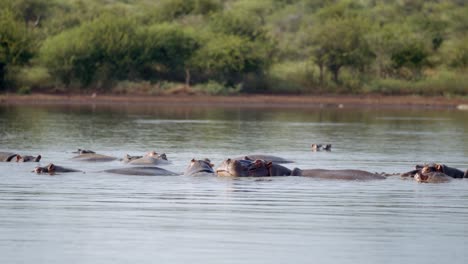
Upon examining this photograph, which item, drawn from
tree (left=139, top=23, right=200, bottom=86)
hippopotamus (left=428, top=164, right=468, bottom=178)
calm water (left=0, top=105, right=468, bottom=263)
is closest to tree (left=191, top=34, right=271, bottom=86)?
tree (left=139, top=23, right=200, bottom=86)

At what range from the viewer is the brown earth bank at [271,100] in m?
55.1

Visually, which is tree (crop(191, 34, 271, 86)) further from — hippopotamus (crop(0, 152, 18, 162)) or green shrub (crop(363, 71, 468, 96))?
hippopotamus (crop(0, 152, 18, 162))

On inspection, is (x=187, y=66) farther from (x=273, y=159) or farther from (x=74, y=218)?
(x=74, y=218)

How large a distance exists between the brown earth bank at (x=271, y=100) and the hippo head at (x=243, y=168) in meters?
34.5

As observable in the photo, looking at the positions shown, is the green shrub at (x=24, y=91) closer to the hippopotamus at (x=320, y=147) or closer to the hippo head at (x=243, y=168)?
the hippopotamus at (x=320, y=147)

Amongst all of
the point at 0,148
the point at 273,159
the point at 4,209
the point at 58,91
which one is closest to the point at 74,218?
the point at 4,209

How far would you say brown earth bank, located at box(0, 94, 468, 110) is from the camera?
55.1 meters

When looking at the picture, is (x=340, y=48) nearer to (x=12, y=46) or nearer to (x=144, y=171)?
(x=12, y=46)

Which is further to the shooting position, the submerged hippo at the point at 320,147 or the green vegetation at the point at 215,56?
the green vegetation at the point at 215,56

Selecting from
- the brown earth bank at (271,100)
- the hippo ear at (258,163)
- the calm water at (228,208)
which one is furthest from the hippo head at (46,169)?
the brown earth bank at (271,100)

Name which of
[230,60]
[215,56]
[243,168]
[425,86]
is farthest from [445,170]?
[425,86]

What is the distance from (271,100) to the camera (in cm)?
5666

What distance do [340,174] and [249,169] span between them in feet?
5.65

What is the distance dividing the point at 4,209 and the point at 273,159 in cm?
934
